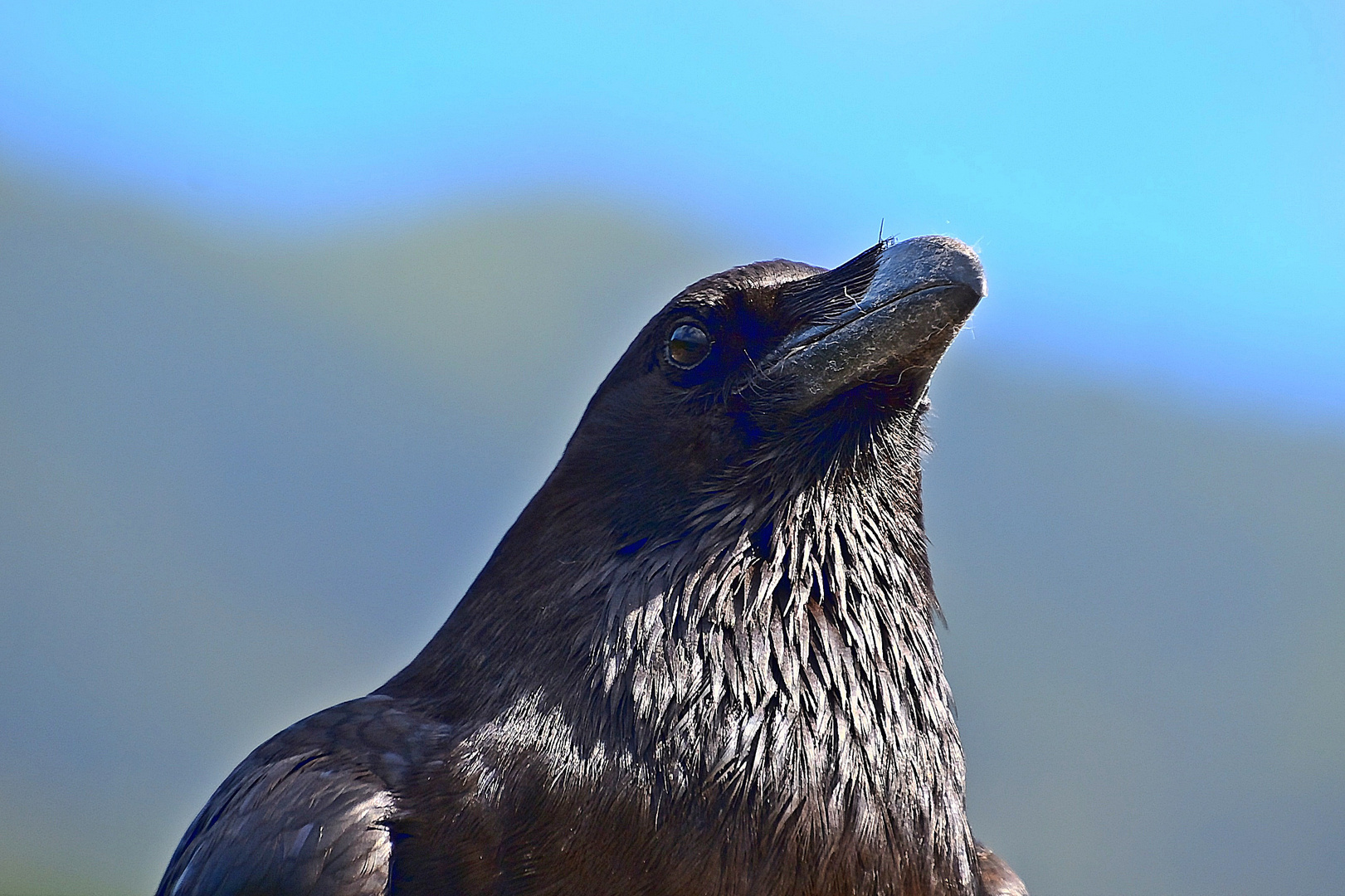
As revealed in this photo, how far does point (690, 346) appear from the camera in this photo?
3047mm

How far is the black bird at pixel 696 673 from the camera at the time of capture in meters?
2.47

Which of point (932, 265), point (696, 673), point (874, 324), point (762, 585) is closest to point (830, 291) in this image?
point (874, 324)

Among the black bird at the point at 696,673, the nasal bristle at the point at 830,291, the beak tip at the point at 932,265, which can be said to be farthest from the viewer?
the nasal bristle at the point at 830,291

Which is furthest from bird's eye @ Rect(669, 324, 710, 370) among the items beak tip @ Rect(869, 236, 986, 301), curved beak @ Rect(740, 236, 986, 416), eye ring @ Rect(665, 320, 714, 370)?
beak tip @ Rect(869, 236, 986, 301)

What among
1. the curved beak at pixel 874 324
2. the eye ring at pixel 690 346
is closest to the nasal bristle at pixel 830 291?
the curved beak at pixel 874 324

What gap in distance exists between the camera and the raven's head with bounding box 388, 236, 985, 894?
2531mm

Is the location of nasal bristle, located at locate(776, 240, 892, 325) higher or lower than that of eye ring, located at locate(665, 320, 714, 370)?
higher

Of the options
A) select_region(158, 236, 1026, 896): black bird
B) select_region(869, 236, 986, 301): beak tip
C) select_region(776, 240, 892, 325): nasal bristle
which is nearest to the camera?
select_region(158, 236, 1026, 896): black bird

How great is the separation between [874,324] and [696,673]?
89 centimetres

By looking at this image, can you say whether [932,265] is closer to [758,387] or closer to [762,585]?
[758,387]

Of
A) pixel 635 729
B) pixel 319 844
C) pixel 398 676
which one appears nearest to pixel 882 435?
pixel 635 729

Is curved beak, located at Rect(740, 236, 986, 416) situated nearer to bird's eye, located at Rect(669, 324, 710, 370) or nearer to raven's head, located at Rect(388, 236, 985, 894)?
raven's head, located at Rect(388, 236, 985, 894)

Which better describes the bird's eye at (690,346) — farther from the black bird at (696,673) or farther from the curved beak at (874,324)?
the curved beak at (874,324)

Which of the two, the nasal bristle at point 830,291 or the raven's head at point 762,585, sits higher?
the nasal bristle at point 830,291
